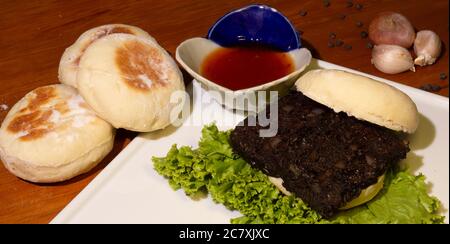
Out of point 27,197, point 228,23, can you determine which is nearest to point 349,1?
point 228,23

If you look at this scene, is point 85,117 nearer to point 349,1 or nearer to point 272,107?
point 272,107

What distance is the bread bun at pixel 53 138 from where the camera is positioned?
9.66 feet

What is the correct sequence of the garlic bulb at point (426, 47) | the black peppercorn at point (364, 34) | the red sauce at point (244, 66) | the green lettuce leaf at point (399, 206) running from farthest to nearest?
the black peppercorn at point (364, 34)
the garlic bulb at point (426, 47)
the red sauce at point (244, 66)
the green lettuce leaf at point (399, 206)

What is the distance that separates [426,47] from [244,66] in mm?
1580

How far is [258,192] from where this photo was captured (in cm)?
289

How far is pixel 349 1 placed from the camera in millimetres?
4746

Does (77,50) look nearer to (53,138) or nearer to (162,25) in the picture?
(53,138)

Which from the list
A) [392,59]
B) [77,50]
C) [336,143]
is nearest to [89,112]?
[77,50]

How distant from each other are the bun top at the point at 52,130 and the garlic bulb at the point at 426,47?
2.49 meters

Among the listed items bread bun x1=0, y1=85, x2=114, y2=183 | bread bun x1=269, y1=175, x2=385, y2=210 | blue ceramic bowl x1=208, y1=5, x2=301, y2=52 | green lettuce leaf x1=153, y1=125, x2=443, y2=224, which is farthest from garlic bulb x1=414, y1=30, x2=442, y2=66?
bread bun x1=0, y1=85, x2=114, y2=183

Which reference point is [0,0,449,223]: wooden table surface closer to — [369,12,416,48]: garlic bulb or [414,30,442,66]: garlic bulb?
[414,30,442,66]: garlic bulb

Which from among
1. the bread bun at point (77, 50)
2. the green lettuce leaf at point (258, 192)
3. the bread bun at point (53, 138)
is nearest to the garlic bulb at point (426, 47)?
the green lettuce leaf at point (258, 192)

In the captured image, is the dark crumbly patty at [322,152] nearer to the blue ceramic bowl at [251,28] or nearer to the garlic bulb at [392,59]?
the blue ceramic bowl at [251,28]

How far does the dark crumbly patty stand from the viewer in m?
2.66
